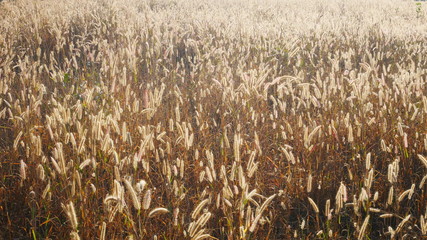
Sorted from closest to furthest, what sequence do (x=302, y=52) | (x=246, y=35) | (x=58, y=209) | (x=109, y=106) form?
Result: 1. (x=58, y=209)
2. (x=109, y=106)
3. (x=302, y=52)
4. (x=246, y=35)

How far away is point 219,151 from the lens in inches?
87.4

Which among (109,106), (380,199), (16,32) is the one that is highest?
(16,32)

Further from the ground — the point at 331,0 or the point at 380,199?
the point at 331,0

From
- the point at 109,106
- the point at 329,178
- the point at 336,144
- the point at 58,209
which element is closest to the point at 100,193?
the point at 58,209

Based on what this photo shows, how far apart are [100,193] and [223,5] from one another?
24.6 ft

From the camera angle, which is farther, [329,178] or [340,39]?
[340,39]

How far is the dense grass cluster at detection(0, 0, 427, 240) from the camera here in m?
1.39

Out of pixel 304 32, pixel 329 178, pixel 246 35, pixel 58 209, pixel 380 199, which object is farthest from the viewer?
pixel 304 32

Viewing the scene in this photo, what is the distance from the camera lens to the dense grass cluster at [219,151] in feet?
4.55

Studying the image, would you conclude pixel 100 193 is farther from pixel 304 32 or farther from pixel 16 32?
pixel 304 32

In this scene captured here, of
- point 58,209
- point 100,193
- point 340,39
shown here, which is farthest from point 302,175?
point 340,39

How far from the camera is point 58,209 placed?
1.63m

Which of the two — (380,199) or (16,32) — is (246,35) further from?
(380,199)

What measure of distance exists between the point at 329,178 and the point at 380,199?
0.90 ft
